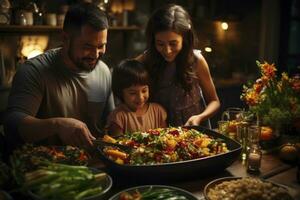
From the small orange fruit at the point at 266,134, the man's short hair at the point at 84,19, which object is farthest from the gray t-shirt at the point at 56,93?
the small orange fruit at the point at 266,134

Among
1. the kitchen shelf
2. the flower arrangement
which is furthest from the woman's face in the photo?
the kitchen shelf

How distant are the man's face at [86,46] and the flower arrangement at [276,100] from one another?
97cm

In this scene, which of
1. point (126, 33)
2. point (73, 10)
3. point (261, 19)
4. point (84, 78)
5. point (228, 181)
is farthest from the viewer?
point (261, 19)

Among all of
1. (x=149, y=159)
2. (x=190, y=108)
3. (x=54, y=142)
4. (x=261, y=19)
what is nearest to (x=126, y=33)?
(x=261, y=19)

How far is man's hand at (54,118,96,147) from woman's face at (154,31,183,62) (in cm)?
85

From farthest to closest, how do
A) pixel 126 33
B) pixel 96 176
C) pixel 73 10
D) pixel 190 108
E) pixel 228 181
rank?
pixel 126 33
pixel 190 108
pixel 73 10
pixel 228 181
pixel 96 176

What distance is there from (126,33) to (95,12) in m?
2.79

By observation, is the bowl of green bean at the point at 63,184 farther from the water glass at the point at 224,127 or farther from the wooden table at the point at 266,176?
the water glass at the point at 224,127

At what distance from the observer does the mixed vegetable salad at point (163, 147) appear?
1.63m

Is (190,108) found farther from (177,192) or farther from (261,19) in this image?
(261,19)

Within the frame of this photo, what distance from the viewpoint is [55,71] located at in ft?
7.37

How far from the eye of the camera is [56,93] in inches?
87.7

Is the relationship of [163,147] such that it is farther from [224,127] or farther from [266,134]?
[266,134]

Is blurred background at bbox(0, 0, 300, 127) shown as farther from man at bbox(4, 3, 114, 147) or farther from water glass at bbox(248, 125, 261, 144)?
water glass at bbox(248, 125, 261, 144)
